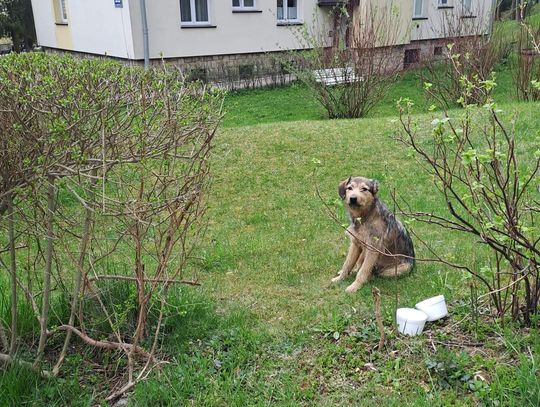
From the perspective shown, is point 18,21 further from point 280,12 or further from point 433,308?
point 433,308

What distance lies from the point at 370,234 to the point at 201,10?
53.3 ft

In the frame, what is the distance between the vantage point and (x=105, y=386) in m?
3.44

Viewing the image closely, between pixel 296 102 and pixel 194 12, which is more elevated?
pixel 194 12

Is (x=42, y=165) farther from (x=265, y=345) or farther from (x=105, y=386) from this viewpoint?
(x=265, y=345)

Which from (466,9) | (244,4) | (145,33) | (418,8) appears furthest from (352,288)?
(418,8)

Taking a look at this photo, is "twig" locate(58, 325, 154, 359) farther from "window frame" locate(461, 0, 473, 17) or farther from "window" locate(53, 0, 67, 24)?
"window" locate(53, 0, 67, 24)

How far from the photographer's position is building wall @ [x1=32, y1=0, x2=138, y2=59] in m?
17.2

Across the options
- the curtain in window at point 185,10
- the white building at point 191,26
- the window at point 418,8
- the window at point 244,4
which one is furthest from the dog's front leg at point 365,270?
the window at point 418,8

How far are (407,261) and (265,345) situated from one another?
1.67 metres

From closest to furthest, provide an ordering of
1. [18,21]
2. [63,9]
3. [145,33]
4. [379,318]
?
[379,318], [145,33], [63,9], [18,21]

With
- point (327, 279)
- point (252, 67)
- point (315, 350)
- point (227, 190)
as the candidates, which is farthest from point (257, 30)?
point (315, 350)

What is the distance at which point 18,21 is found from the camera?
2611cm

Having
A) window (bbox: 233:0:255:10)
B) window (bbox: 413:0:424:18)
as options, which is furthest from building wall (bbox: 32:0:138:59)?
window (bbox: 413:0:424:18)

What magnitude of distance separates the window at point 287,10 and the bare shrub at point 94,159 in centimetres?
1855
